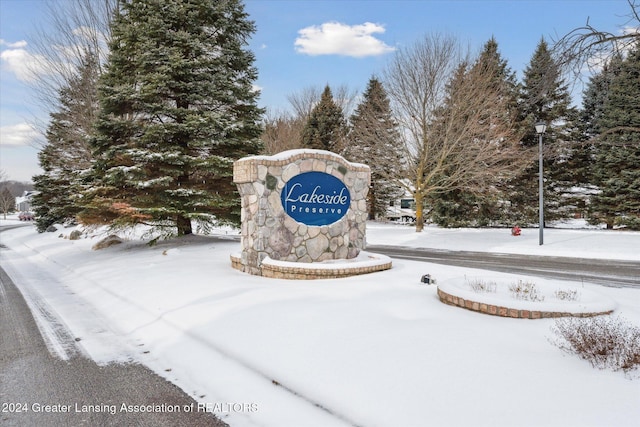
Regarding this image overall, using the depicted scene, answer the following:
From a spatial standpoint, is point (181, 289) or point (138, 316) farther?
point (181, 289)

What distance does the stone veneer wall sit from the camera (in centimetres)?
838

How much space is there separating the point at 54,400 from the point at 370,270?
5.96 meters

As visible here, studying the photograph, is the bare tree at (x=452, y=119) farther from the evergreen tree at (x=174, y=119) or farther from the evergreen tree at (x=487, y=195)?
the evergreen tree at (x=174, y=119)

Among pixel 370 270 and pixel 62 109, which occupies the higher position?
pixel 62 109

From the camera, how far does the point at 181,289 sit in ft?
23.9

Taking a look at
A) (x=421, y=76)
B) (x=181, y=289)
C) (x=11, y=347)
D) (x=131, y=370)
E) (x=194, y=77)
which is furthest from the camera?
(x=421, y=76)

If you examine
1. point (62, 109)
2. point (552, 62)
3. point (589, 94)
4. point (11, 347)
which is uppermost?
point (589, 94)

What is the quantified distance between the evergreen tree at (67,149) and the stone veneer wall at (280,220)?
1462 cm

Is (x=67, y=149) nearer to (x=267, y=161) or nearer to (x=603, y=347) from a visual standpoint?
(x=267, y=161)

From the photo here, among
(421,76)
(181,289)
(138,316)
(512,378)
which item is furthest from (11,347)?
(421,76)

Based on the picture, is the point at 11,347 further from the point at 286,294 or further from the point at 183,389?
the point at 286,294

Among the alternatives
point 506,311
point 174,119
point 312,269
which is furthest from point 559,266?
point 174,119

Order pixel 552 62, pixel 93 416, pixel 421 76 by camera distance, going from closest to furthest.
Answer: pixel 93 416
pixel 552 62
pixel 421 76

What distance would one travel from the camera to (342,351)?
13.7 ft
